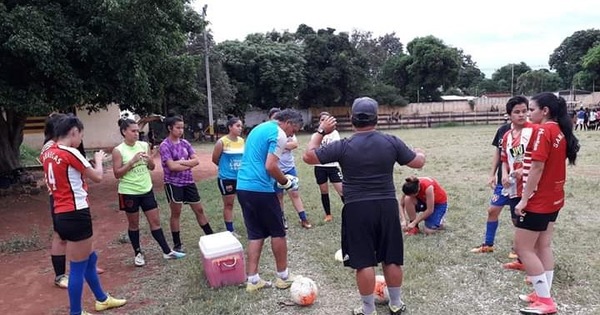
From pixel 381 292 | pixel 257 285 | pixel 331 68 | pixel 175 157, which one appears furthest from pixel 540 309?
pixel 331 68

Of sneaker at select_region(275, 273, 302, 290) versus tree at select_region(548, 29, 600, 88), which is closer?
sneaker at select_region(275, 273, 302, 290)

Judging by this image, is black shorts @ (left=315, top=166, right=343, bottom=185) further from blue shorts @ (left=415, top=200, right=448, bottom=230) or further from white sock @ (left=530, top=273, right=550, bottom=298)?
white sock @ (left=530, top=273, right=550, bottom=298)

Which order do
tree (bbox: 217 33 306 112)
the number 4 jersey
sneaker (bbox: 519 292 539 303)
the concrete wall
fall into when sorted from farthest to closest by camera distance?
tree (bbox: 217 33 306 112) < the concrete wall < sneaker (bbox: 519 292 539 303) < the number 4 jersey

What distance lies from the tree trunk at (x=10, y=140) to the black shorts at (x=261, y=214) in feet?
31.5

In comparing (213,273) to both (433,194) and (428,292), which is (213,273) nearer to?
(428,292)

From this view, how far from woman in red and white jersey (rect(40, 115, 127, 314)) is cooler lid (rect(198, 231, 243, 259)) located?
1.21m

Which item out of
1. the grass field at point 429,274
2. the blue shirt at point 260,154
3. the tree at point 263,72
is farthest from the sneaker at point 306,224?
the tree at point 263,72

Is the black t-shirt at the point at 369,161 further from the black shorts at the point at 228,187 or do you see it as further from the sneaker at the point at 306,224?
the sneaker at the point at 306,224

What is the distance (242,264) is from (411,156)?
Answer: 227 cm

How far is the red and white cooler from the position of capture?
5.00m

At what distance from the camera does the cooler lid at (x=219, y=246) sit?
5023 millimetres

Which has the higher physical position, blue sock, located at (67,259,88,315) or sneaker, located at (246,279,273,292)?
blue sock, located at (67,259,88,315)

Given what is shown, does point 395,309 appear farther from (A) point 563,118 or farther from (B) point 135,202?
(B) point 135,202

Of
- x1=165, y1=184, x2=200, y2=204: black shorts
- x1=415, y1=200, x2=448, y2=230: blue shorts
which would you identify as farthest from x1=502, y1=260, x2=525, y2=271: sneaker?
x1=165, y1=184, x2=200, y2=204: black shorts
